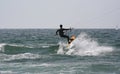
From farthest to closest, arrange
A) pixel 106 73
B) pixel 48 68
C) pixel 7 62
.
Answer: pixel 7 62 < pixel 48 68 < pixel 106 73

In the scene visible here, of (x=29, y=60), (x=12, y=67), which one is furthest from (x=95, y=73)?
(x=29, y=60)

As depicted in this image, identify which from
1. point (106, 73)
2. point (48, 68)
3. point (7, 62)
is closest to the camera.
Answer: point (106, 73)

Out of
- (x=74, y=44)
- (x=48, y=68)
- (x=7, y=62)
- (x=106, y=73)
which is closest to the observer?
(x=106, y=73)

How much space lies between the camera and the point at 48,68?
2045 cm

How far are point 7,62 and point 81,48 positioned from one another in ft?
30.3

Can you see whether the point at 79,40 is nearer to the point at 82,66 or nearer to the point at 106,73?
the point at 82,66

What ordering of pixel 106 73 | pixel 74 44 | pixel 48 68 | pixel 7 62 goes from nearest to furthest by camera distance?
pixel 106 73
pixel 48 68
pixel 7 62
pixel 74 44

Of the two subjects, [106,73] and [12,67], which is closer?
[106,73]

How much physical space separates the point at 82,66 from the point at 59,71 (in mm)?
2222

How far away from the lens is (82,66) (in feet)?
69.0

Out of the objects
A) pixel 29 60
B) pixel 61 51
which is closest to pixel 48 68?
pixel 29 60

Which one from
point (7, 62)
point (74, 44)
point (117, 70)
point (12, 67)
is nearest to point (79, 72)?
point (117, 70)

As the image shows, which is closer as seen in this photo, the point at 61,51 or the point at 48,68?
the point at 48,68

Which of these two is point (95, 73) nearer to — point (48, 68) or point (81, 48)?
point (48, 68)
